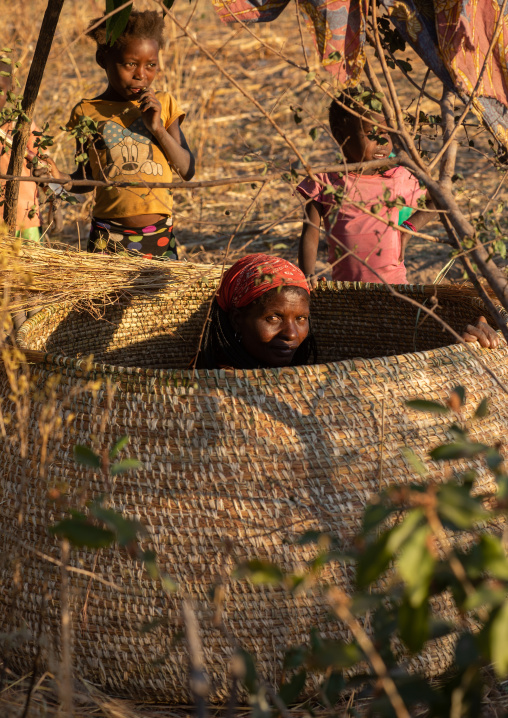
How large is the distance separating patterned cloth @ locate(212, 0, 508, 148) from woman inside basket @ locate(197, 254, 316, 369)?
0.67 metres

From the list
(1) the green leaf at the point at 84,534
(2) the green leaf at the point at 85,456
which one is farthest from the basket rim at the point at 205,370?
(1) the green leaf at the point at 84,534

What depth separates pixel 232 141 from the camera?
6.83 metres

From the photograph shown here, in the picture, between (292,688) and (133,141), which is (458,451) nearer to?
(292,688)

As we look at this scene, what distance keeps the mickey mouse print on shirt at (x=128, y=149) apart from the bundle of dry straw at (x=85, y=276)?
23.8 inches

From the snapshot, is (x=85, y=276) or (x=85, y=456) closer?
(x=85, y=456)

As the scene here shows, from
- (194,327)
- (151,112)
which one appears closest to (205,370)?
(194,327)

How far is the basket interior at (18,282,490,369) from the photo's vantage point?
2.77 m

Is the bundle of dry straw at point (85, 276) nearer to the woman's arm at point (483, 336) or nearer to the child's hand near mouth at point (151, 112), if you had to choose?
the child's hand near mouth at point (151, 112)

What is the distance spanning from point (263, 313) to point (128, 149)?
4.07 ft

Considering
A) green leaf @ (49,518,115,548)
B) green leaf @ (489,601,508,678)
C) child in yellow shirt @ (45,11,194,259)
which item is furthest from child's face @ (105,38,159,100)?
green leaf @ (489,601,508,678)

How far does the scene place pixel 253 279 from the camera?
2490 mm

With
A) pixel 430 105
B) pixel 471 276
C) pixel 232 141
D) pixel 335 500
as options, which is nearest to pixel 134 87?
pixel 471 276

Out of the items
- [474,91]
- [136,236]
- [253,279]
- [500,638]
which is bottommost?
[136,236]

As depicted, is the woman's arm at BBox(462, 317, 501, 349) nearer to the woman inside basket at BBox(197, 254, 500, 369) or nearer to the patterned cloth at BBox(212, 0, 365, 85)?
the woman inside basket at BBox(197, 254, 500, 369)
